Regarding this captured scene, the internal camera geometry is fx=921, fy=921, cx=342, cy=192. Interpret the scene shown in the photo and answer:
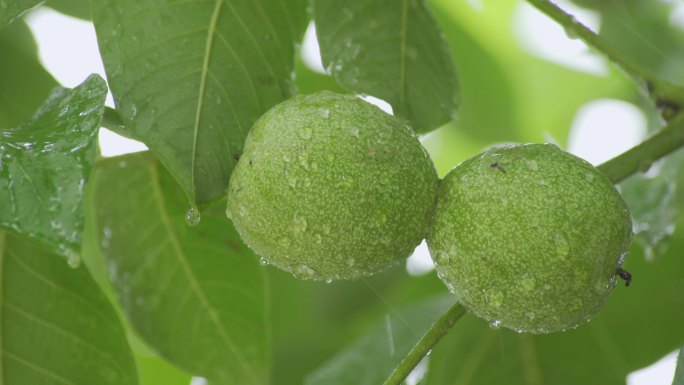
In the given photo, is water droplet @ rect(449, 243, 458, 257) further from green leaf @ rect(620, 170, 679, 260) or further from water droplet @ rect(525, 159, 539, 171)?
green leaf @ rect(620, 170, 679, 260)

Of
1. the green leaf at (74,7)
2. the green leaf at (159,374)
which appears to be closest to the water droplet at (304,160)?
the green leaf at (159,374)

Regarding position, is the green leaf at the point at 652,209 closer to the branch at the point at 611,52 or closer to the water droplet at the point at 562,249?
the branch at the point at 611,52

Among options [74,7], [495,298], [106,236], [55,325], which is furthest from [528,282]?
[74,7]

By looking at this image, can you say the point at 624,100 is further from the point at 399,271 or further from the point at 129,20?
the point at 129,20

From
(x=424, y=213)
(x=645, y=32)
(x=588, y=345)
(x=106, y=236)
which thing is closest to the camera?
(x=424, y=213)

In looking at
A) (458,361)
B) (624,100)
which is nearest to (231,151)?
(458,361)

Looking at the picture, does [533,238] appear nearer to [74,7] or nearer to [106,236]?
[106,236]
